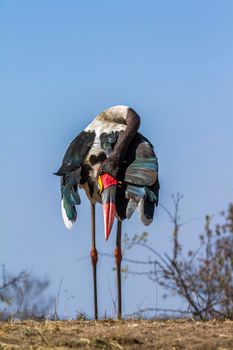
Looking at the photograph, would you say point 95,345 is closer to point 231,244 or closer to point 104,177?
point 231,244

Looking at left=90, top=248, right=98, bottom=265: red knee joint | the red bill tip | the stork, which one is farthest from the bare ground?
left=90, top=248, right=98, bottom=265: red knee joint

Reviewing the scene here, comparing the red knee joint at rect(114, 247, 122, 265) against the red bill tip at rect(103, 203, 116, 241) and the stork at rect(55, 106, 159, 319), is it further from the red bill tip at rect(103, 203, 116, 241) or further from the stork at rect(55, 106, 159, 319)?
the red bill tip at rect(103, 203, 116, 241)

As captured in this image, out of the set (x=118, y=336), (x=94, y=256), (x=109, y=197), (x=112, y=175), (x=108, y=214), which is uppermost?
(x=112, y=175)

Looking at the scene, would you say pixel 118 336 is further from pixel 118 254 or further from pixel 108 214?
pixel 118 254

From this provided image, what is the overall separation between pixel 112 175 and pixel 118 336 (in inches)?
102

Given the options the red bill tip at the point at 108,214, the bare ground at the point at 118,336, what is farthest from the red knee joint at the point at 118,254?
the bare ground at the point at 118,336

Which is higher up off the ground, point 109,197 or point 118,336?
point 109,197

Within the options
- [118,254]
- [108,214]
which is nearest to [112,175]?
[108,214]

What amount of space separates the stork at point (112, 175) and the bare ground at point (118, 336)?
1.36 metres

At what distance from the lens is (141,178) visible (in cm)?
884

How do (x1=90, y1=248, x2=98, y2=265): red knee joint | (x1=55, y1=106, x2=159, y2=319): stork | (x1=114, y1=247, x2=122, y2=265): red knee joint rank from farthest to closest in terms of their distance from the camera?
(x1=90, y1=248, x2=98, y2=265): red knee joint
(x1=114, y1=247, x2=122, y2=265): red knee joint
(x1=55, y1=106, x2=159, y2=319): stork

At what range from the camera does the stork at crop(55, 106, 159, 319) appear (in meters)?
8.83

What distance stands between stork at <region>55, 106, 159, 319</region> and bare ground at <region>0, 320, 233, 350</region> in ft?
4.45

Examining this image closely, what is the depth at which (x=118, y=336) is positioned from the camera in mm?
6527
